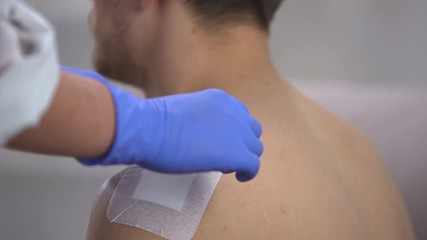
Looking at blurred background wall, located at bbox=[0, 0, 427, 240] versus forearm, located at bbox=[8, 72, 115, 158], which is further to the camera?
blurred background wall, located at bbox=[0, 0, 427, 240]

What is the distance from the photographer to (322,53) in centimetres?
387

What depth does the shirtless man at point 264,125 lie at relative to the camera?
91 centimetres

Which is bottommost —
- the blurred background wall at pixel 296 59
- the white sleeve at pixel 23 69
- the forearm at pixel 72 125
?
the blurred background wall at pixel 296 59

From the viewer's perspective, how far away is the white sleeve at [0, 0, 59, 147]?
1.90 feet

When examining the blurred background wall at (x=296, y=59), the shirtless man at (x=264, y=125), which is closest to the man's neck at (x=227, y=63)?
the shirtless man at (x=264, y=125)

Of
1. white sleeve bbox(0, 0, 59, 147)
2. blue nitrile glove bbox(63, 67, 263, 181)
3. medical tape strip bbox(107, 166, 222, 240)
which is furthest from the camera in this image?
medical tape strip bbox(107, 166, 222, 240)

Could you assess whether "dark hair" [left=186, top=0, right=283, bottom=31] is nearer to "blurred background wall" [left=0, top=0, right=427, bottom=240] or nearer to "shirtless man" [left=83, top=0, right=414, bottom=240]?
"shirtless man" [left=83, top=0, right=414, bottom=240]

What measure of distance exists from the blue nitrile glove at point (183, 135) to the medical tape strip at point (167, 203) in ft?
0.25

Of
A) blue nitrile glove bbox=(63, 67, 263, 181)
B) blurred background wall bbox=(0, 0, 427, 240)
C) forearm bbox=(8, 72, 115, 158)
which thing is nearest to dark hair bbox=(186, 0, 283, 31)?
blue nitrile glove bbox=(63, 67, 263, 181)

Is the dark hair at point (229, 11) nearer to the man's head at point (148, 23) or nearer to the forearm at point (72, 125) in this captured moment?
the man's head at point (148, 23)

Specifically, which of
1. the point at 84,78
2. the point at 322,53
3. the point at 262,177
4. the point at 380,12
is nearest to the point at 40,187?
the point at 322,53

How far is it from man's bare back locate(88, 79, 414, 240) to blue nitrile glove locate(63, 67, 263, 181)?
8 centimetres

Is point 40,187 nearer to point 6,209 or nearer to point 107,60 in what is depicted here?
point 6,209

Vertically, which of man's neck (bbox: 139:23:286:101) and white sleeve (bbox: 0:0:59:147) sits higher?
white sleeve (bbox: 0:0:59:147)
